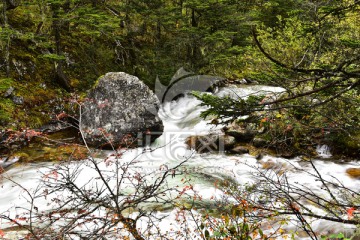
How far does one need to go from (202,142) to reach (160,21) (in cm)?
599

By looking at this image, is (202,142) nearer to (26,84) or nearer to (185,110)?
(185,110)

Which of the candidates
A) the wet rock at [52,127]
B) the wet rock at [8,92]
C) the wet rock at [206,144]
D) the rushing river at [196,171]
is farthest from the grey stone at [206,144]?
the wet rock at [8,92]

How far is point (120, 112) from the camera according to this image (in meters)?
9.62

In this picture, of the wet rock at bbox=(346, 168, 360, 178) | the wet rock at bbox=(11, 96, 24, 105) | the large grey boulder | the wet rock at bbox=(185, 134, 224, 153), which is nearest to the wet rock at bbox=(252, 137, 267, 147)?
the wet rock at bbox=(185, 134, 224, 153)

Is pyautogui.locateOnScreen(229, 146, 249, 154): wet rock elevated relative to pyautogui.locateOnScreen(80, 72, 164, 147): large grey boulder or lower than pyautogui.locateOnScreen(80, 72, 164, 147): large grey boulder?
lower

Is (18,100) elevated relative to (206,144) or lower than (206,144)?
elevated

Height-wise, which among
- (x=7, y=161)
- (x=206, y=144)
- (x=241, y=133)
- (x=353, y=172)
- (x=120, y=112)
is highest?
(x=120, y=112)

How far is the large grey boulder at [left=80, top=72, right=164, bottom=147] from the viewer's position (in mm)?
9445

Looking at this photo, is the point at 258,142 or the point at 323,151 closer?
the point at 323,151

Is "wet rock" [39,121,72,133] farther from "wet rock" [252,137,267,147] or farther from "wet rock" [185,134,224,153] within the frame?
"wet rock" [252,137,267,147]

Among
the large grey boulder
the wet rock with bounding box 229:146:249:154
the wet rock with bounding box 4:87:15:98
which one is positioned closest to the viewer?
the wet rock with bounding box 229:146:249:154

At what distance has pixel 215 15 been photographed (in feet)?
45.4

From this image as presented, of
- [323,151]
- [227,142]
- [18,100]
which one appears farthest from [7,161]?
[323,151]

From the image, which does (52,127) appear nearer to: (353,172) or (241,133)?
(241,133)
